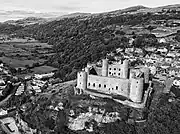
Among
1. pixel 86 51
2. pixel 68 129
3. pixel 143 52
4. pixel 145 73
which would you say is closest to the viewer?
pixel 68 129

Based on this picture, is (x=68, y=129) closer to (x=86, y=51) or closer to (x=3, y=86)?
(x=3, y=86)

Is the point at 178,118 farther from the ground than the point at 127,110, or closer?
closer

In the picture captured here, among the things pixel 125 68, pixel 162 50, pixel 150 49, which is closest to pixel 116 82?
pixel 125 68

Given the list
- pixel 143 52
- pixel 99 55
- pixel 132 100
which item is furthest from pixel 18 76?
pixel 132 100

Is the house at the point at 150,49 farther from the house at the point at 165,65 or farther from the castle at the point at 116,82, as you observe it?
the castle at the point at 116,82

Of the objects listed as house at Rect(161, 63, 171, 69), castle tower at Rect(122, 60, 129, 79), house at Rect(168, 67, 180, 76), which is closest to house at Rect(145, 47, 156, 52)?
→ house at Rect(161, 63, 171, 69)

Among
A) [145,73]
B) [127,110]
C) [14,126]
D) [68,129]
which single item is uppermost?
[145,73]

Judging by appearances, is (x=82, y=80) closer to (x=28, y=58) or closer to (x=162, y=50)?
(x=162, y=50)

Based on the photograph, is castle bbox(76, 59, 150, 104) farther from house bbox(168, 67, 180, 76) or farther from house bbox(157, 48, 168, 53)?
house bbox(157, 48, 168, 53)
